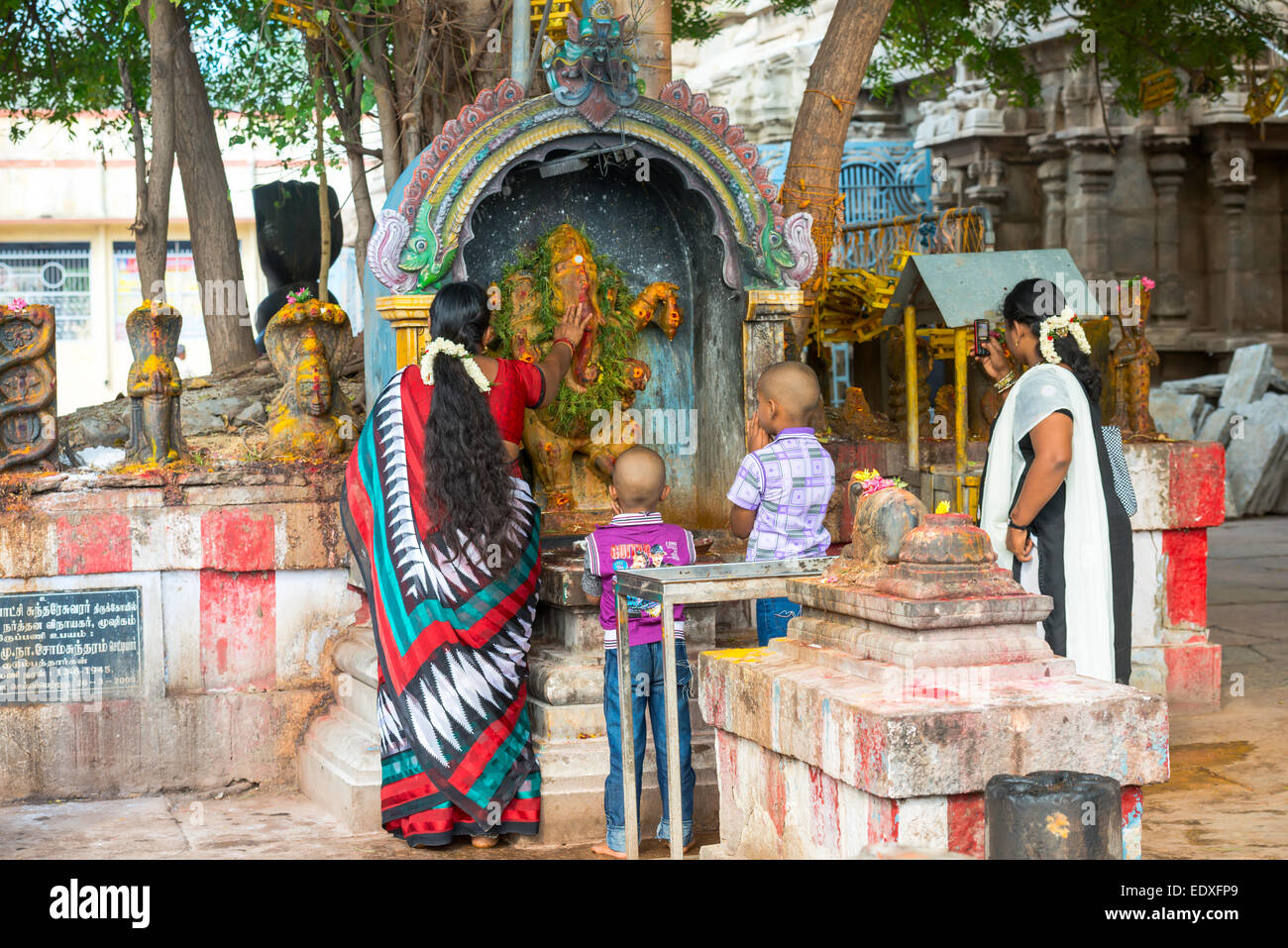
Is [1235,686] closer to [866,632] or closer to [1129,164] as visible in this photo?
[866,632]

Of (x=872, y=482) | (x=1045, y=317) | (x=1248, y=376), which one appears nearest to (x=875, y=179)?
(x=1248, y=376)

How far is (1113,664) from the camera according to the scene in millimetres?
4809

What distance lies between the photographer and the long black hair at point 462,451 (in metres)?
4.81

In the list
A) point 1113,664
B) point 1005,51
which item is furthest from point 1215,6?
point 1113,664

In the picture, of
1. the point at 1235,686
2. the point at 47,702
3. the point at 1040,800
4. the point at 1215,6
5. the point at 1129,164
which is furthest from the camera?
the point at 1129,164

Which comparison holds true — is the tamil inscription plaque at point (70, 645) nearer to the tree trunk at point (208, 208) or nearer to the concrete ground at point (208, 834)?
the concrete ground at point (208, 834)

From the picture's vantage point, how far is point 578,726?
515 cm

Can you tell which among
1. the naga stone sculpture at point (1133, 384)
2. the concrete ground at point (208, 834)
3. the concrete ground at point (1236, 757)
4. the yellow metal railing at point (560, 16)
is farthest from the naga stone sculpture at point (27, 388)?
the naga stone sculpture at point (1133, 384)

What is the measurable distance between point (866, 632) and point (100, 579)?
3.35 m

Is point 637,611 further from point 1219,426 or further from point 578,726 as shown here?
point 1219,426

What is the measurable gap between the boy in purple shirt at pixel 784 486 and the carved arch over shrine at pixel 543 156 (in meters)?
1.08

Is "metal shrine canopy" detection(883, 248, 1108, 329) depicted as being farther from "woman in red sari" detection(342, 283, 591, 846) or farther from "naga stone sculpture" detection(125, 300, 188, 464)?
"naga stone sculpture" detection(125, 300, 188, 464)

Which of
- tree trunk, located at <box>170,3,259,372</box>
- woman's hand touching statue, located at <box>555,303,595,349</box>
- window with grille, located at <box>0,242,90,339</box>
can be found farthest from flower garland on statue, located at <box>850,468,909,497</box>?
window with grille, located at <box>0,242,90,339</box>

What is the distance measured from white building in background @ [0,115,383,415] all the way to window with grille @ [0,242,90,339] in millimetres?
18
